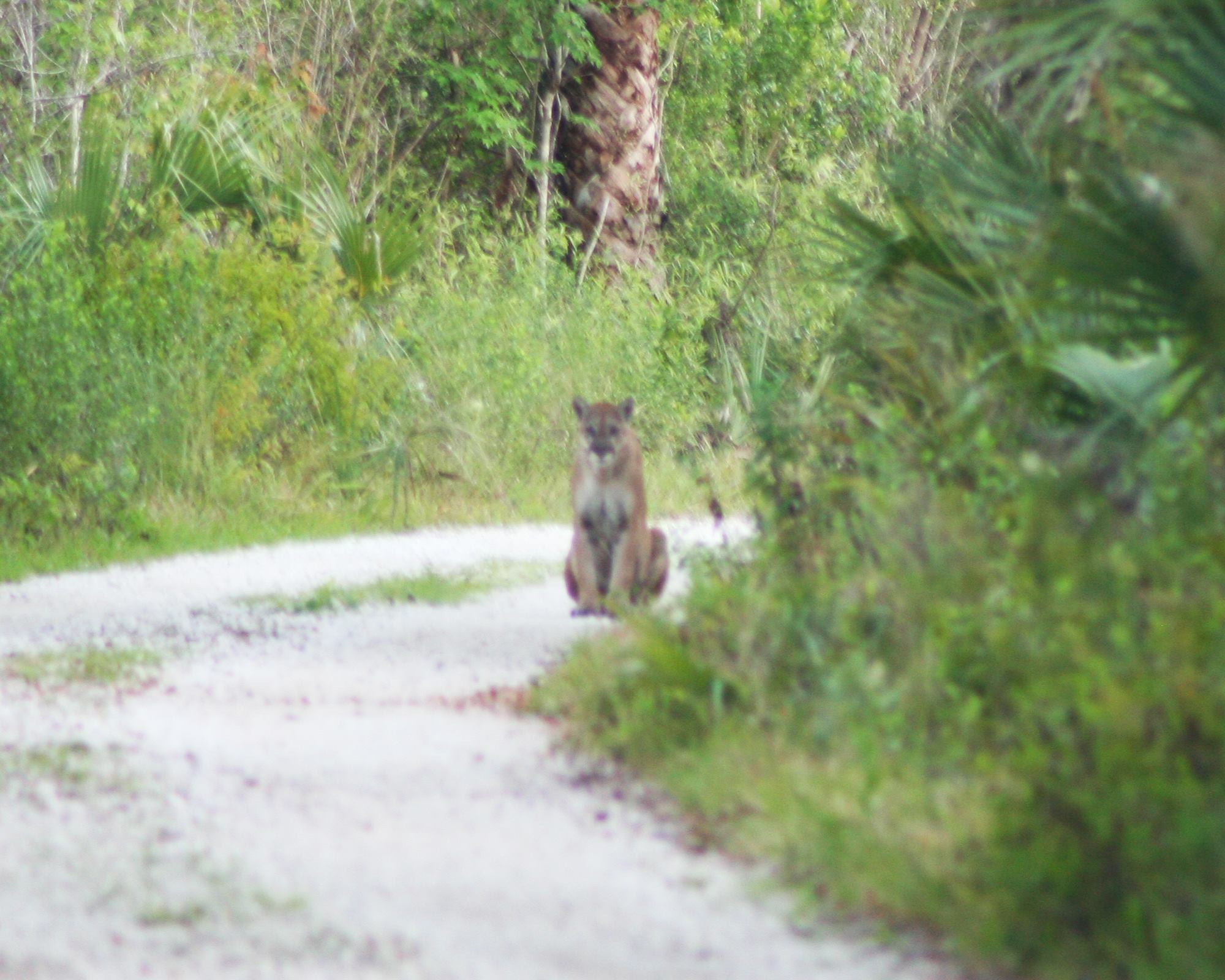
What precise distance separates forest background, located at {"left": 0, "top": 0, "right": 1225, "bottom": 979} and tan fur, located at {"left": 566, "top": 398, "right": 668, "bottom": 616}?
3.99 ft

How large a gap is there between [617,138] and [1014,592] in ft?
59.7

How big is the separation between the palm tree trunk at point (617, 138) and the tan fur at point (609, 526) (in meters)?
12.3

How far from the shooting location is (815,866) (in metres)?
4.91

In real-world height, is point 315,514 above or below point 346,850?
below

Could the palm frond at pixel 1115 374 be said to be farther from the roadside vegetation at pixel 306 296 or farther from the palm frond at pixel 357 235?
the palm frond at pixel 357 235

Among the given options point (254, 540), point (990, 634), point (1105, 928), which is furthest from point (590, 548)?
point (1105, 928)

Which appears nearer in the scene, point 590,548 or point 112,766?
point 112,766

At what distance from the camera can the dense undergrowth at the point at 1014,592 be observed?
433cm

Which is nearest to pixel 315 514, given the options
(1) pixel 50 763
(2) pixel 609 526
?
(2) pixel 609 526

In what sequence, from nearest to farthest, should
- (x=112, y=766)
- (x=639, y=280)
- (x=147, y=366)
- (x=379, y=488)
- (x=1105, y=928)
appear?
(x=1105, y=928) < (x=112, y=766) < (x=147, y=366) < (x=379, y=488) < (x=639, y=280)

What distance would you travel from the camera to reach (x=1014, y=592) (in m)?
5.62

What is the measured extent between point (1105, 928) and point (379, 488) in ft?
42.5

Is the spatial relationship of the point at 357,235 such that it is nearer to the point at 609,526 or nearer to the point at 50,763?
the point at 609,526

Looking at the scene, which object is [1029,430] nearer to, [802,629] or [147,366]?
[802,629]
